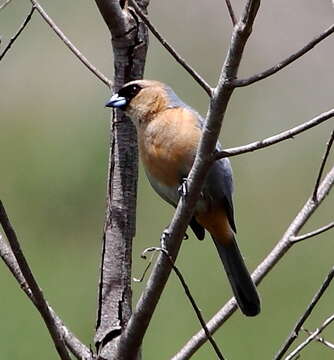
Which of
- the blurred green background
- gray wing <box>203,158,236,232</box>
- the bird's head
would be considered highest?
the bird's head

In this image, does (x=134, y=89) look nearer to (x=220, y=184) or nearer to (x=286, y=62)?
(x=220, y=184)

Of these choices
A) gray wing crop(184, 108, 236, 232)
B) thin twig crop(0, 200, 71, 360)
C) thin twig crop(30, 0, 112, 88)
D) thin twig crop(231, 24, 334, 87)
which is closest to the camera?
thin twig crop(231, 24, 334, 87)

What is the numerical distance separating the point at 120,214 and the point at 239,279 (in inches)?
20.9

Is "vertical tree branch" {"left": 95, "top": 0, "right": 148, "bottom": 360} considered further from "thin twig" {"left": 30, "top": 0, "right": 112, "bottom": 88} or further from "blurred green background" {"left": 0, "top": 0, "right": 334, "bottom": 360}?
"blurred green background" {"left": 0, "top": 0, "right": 334, "bottom": 360}

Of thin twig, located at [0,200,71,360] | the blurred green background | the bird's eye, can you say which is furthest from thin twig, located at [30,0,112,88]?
the blurred green background

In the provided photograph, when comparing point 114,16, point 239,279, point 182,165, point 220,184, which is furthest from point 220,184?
point 114,16

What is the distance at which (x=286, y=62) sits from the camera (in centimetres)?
208

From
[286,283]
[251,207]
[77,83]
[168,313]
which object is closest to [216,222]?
[168,313]

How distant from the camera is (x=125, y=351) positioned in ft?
8.24

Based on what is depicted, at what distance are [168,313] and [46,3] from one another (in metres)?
4.20

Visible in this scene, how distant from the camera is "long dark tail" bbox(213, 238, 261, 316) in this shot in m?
2.93

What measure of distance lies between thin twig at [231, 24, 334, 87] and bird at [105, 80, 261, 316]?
3.07 ft

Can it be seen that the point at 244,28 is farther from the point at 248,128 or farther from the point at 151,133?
the point at 248,128

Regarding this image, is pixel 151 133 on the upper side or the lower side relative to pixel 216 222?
upper
